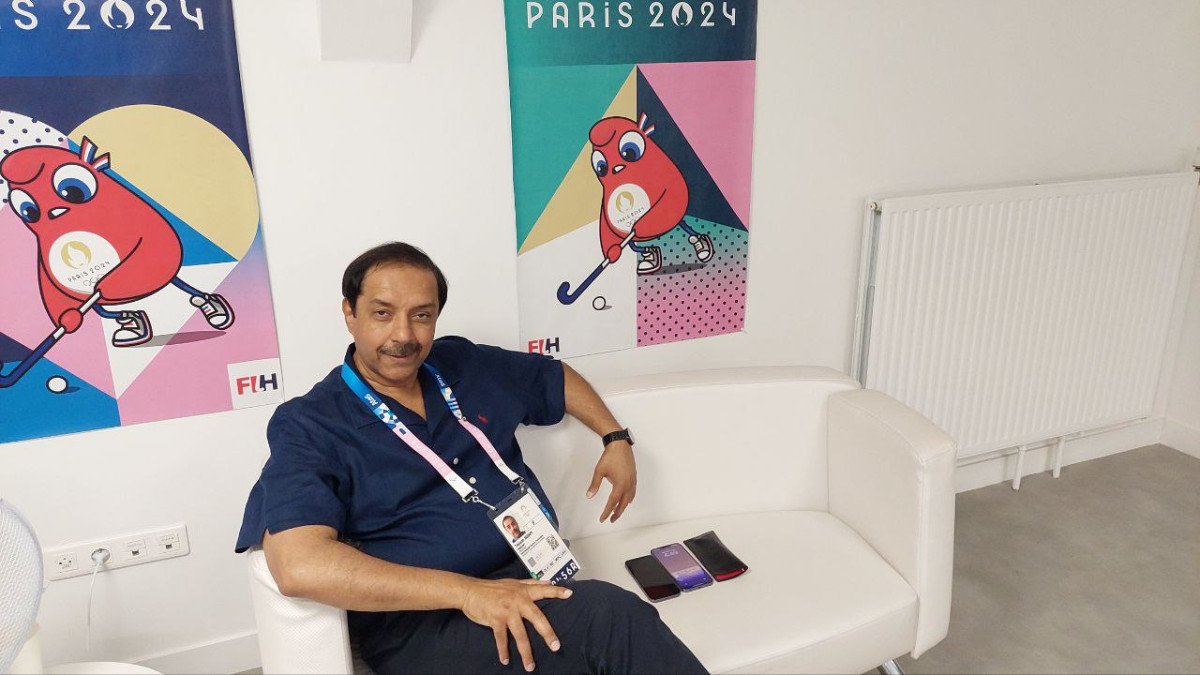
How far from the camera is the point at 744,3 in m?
2.45

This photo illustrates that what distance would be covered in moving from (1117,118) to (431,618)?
291 centimetres

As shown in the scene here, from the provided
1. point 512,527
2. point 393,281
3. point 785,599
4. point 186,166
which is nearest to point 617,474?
point 512,527

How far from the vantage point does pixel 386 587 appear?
1.57 metres

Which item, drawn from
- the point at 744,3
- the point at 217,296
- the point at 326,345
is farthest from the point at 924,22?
the point at 217,296

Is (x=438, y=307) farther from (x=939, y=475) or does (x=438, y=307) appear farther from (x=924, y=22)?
(x=924, y=22)

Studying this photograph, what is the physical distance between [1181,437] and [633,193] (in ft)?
8.78

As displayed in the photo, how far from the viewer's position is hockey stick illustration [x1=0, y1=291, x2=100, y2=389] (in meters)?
1.99

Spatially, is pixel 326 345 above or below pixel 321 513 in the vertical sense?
above

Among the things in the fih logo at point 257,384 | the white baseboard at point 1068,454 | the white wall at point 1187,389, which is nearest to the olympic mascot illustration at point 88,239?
the fih logo at point 257,384

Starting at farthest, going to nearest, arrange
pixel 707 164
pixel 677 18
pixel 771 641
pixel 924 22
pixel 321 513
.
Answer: pixel 924 22 → pixel 707 164 → pixel 677 18 → pixel 771 641 → pixel 321 513

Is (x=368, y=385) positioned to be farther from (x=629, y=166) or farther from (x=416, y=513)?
(x=629, y=166)

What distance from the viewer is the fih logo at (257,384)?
2186 mm

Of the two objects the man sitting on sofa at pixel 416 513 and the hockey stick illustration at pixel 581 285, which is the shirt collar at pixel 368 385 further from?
the hockey stick illustration at pixel 581 285

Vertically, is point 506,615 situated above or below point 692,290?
below
